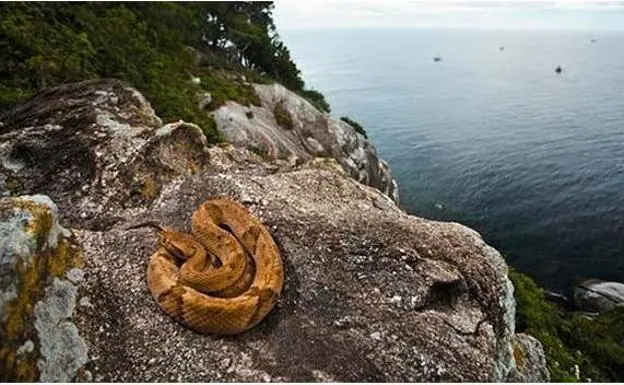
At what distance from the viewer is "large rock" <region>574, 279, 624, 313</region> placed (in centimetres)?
4178

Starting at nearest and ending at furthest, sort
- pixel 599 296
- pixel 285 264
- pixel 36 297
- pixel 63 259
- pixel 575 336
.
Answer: pixel 36 297 → pixel 63 259 → pixel 285 264 → pixel 575 336 → pixel 599 296

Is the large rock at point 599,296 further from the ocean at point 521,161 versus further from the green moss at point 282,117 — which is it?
the green moss at point 282,117

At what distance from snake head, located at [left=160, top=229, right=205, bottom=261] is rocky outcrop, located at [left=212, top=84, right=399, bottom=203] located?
86.6ft

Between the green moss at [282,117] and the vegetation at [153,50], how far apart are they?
2.32 m

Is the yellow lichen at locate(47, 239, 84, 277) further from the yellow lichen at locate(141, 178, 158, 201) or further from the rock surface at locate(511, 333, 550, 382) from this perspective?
the rock surface at locate(511, 333, 550, 382)

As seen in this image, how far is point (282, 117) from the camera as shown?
156 feet

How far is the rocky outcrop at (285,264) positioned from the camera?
9594 mm

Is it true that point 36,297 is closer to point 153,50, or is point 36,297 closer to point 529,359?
point 529,359

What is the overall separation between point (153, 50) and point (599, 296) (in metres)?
39.7

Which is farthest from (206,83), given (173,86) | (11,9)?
(11,9)

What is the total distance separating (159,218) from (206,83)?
36166 mm

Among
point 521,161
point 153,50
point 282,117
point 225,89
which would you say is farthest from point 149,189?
point 521,161

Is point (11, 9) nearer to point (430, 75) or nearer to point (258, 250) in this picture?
point (258, 250)

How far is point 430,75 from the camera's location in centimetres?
17762
